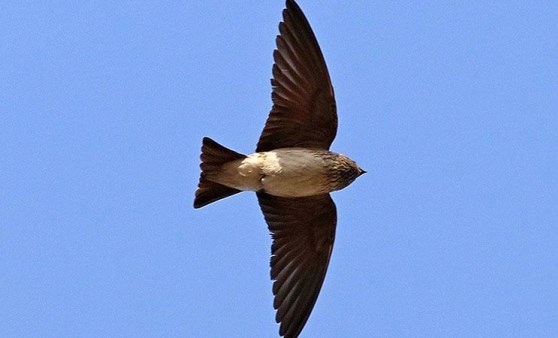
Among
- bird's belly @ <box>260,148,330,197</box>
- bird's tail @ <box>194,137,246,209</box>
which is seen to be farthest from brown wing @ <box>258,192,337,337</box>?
bird's tail @ <box>194,137,246,209</box>

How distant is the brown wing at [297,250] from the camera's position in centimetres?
1327

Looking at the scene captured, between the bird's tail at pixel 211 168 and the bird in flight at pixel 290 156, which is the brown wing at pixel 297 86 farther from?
the bird's tail at pixel 211 168

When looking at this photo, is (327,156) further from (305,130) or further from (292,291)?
(292,291)

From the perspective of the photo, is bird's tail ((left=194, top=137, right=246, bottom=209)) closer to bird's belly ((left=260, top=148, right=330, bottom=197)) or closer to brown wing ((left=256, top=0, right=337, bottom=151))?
bird's belly ((left=260, top=148, right=330, bottom=197))

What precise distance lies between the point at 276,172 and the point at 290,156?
21cm

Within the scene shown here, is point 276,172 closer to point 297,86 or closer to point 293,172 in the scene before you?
point 293,172

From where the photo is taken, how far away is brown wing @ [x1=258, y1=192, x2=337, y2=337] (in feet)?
43.5

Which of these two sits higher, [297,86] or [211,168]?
[297,86]

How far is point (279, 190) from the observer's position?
1290 cm

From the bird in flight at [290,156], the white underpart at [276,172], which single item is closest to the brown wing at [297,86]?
the bird in flight at [290,156]

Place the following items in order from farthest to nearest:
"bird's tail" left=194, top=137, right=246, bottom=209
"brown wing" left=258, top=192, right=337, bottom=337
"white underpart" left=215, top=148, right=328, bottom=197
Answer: "brown wing" left=258, top=192, right=337, bottom=337, "white underpart" left=215, top=148, right=328, bottom=197, "bird's tail" left=194, top=137, right=246, bottom=209

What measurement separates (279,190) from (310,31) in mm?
1548

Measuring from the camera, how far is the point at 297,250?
13.5 metres

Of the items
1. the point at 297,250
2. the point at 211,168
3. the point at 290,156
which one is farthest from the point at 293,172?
the point at 297,250
